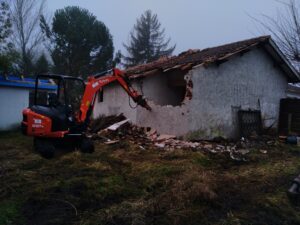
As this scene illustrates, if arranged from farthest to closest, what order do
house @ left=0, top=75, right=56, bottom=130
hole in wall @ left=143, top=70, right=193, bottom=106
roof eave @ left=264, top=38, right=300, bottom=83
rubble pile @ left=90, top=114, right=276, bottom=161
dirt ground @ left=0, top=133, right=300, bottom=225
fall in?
1. house @ left=0, top=75, right=56, bottom=130
2. hole in wall @ left=143, top=70, right=193, bottom=106
3. roof eave @ left=264, top=38, right=300, bottom=83
4. rubble pile @ left=90, top=114, right=276, bottom=161
5. dirt ground @ left=0, top=133, right=300, bottom=225

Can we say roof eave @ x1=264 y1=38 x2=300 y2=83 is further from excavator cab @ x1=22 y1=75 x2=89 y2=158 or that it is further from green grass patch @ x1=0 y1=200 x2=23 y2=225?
green grass patch @ x1=0 y1=200 x2=23 y2=225

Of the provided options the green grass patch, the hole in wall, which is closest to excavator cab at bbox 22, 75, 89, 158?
the green grass patch

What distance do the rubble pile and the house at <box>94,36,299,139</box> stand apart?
392 millimetres

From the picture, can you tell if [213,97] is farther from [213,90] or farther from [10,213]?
[10,213]

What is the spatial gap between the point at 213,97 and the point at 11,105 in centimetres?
1110

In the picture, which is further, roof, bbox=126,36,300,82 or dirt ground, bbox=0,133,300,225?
roof, bbox=126,36,300,82

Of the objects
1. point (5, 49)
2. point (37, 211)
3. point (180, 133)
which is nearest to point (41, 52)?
point (5, 49)

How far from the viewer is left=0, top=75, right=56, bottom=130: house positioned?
57.1 ft

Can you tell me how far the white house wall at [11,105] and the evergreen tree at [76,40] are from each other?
1363 centimetres

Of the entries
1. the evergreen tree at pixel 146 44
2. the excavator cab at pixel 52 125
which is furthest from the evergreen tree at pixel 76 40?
the excavator cab at pixel 52 125

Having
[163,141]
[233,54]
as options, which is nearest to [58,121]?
[163,141]

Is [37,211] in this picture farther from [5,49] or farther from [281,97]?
[281,97]

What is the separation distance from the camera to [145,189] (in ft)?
23.0

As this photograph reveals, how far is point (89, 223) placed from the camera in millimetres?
5117
